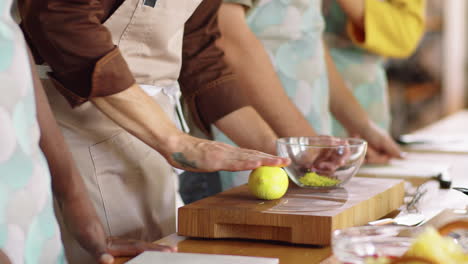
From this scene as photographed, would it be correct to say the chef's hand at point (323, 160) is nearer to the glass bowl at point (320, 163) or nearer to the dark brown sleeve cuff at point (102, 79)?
the glass bowl at point (320, 163)

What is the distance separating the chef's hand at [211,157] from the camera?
1.24 metres

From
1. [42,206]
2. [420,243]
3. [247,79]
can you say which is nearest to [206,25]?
[247,79]

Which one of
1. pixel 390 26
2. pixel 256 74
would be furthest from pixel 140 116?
pixel 390 26

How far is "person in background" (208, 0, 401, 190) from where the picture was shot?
1785 mm

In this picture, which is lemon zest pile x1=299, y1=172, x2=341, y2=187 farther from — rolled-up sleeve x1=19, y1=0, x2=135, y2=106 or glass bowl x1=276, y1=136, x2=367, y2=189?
rolled-up sleeve x1=19, y1=0, x2=135, y2=106

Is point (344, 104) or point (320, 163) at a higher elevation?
point (320, 163)

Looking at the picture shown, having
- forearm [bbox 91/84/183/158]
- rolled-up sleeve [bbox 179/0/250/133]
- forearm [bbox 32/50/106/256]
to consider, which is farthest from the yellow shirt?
forearm [bbox 32/50/106/256]

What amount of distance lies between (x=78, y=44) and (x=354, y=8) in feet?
4.29

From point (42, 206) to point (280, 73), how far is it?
1.17 meters

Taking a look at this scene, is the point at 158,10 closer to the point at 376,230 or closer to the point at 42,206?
the point at 42,206

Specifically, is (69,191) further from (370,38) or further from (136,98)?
(370,38)

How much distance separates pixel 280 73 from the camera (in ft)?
6.68

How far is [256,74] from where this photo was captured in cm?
178

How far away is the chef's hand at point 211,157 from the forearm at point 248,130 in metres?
0.33
